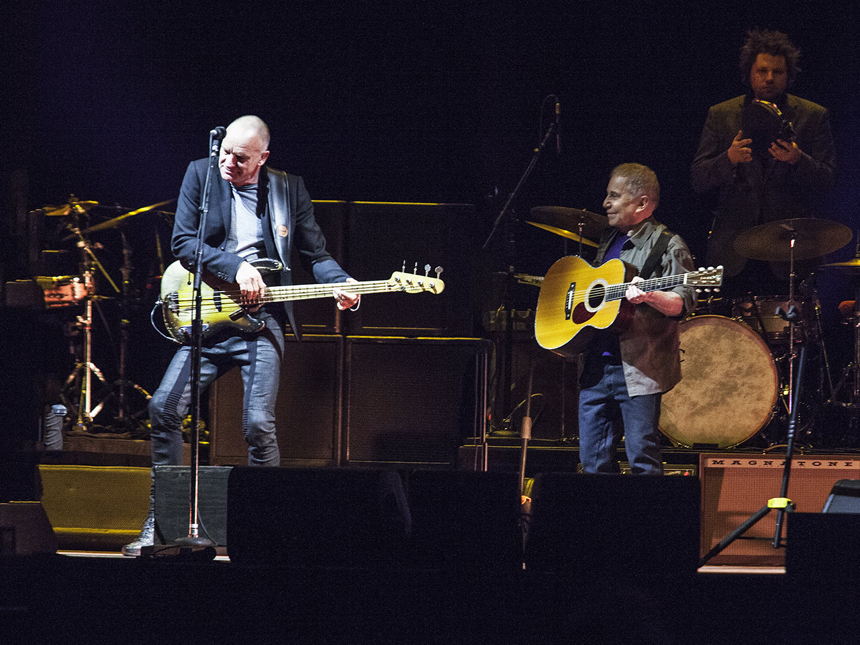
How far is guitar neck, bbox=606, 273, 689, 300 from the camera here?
419cm

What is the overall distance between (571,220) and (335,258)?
1.52 metres

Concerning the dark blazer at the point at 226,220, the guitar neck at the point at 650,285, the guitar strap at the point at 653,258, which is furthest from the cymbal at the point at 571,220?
the dark blazer at the point at 226,220

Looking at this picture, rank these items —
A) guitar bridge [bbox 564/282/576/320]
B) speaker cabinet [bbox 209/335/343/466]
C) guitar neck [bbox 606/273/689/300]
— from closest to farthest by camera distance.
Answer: guitar neck [bbox 606/273/689/300]
guitar bridge [bbox 564/282/576/320]
speaker cabinet [bbox 209/335/343/466]

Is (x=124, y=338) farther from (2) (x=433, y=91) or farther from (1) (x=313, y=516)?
(1) (x=313, y=516)

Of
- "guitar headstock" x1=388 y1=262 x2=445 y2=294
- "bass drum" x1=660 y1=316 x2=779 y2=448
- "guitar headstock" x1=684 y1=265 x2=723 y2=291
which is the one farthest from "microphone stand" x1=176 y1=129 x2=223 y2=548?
"bass drum" x1=660 y1=316 x2=779 y2=448

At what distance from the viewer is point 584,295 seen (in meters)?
4.53

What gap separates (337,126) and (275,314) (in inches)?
122

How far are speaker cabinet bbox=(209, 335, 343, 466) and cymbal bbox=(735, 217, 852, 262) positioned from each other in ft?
8.93

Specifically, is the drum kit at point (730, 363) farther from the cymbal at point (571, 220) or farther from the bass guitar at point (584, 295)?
the bass guitar at point (584, 295)

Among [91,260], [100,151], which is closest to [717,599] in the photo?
[91,260]

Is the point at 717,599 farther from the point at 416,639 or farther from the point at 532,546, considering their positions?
the point at 416,639

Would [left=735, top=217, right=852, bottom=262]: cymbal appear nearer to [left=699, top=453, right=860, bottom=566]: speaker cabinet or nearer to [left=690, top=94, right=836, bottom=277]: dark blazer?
[left=690, top=94, right=836, bottom=277]: dark blazer

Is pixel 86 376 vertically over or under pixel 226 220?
under

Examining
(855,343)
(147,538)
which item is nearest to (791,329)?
(855,343)
